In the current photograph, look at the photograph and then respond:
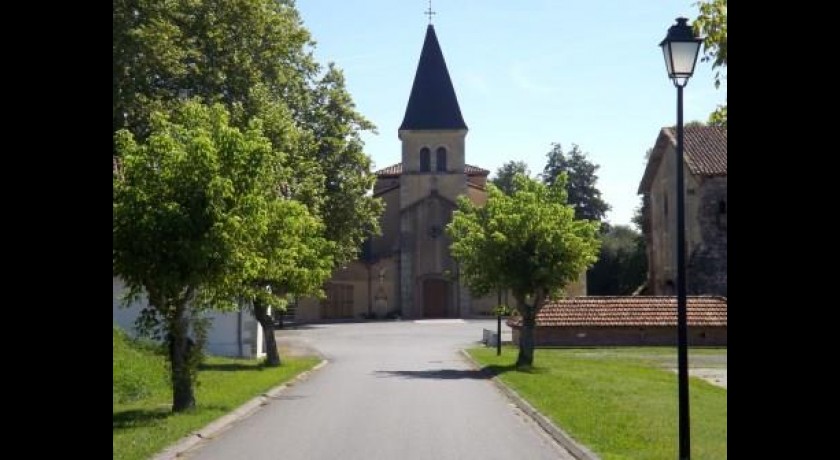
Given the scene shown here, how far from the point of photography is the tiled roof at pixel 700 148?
173 ft

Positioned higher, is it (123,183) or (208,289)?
(123,183)

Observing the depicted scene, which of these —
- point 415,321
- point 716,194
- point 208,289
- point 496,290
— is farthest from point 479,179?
point 208,289

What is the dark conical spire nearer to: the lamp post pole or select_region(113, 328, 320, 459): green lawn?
select_region(113, 328, 320, 459): green lawn

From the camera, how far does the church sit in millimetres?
68375

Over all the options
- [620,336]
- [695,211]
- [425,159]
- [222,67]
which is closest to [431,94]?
[425,159]

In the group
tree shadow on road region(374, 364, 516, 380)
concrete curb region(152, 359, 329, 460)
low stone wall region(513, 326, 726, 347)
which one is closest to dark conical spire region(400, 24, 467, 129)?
low stone wall region(513, 326, 726, 347)

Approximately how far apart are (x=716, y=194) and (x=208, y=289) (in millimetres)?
38794

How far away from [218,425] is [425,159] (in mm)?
55068

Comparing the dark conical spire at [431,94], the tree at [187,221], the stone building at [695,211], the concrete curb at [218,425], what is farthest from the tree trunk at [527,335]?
the dark conical spire at [431,94]

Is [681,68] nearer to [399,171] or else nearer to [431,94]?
[431,94]

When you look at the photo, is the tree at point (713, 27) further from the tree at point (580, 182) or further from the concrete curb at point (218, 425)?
the tree at point (580, 182)

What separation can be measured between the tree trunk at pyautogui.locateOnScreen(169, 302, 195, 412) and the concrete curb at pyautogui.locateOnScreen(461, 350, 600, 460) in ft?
19.1
